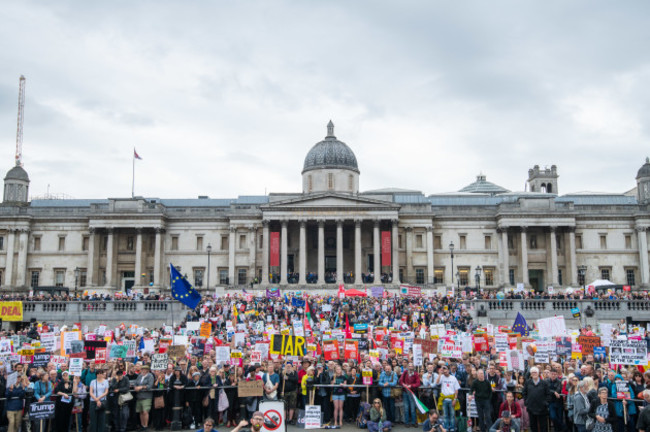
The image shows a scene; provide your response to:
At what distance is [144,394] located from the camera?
16.6 meters

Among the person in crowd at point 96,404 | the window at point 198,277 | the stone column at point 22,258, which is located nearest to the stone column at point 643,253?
the window at point 198,277

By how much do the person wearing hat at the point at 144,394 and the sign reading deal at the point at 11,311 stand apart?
47.8 feet

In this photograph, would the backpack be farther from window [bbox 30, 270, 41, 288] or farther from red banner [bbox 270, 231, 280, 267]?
window [bbox 30, 270, 41, 288]

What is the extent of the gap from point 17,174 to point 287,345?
59.8 metres

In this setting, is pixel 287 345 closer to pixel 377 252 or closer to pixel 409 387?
pixel 409 387

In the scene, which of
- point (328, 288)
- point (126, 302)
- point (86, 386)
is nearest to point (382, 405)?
point (86, 386)

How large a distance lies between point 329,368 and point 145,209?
51.6 m

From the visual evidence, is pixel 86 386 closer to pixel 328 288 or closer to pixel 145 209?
pixel 328 288

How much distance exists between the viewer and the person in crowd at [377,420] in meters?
16.2

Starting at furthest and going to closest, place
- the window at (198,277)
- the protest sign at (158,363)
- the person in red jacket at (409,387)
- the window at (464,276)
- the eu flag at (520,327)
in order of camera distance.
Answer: the window at (198,277), the window at (464,276), the eu flag at (520,327), the protest sign at (158,363), the person in red jacket at (409,387)

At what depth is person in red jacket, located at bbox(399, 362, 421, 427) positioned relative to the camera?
17016 mm

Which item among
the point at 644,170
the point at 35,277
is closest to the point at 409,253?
the point at 644,170

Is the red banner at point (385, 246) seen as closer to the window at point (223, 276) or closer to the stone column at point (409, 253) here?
the stone column at point (409, 253)

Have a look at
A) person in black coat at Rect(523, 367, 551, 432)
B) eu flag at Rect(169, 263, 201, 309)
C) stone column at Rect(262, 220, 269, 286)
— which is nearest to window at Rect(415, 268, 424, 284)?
stone column at Rect(262, 220, 269, 286)
